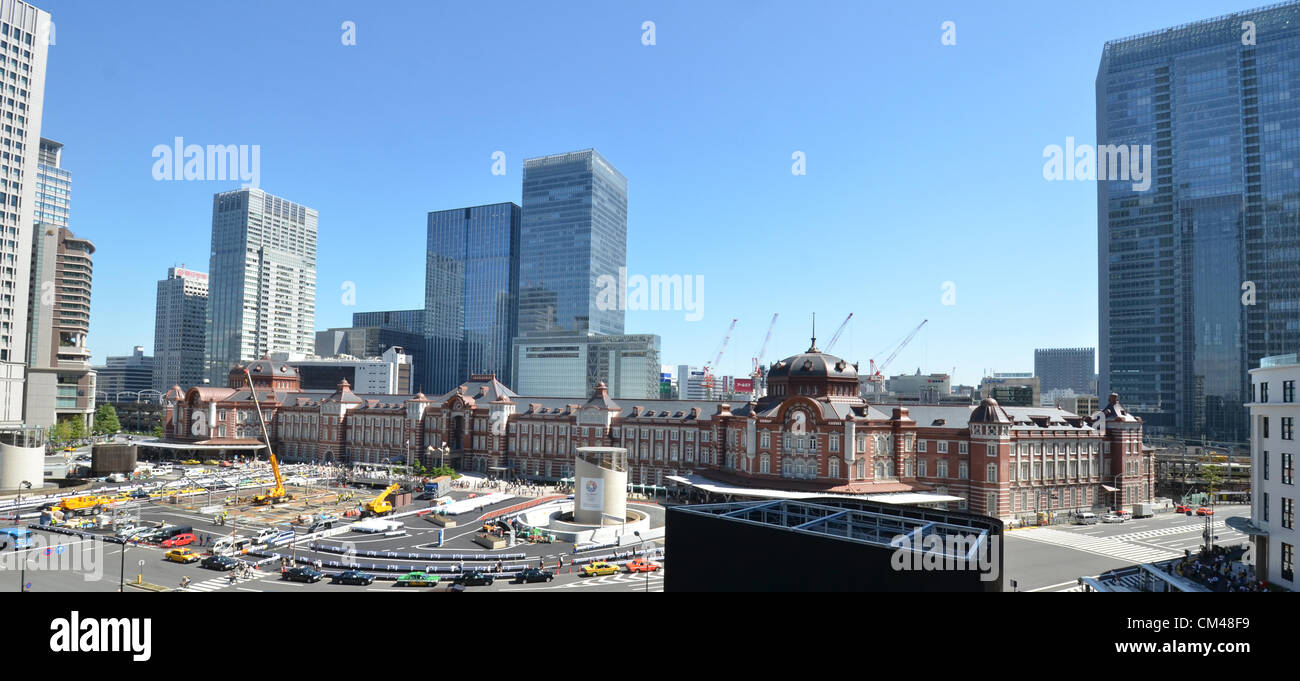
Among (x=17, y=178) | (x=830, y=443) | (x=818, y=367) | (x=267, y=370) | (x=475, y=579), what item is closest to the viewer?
(x=475, y=579)

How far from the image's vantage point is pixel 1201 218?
157250 mm

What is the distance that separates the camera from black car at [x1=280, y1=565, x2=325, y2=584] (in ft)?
170

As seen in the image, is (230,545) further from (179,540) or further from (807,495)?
(807,495)

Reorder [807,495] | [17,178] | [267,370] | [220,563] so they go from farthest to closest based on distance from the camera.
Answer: [267,370], [17,178], [807,495], [220,563]

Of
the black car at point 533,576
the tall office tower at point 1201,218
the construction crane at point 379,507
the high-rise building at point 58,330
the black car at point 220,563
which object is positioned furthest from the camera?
the tall office tower at point 1201,218

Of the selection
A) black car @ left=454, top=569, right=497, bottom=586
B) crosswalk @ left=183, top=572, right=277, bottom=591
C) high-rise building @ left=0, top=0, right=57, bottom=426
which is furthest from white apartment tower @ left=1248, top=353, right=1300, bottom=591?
high-rise building @ left=0, top=0, right=57, bottom=426

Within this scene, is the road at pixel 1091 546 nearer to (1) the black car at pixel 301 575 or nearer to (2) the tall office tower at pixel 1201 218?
(1) the black car at pixel 301 575

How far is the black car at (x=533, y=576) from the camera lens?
5369 centimetres

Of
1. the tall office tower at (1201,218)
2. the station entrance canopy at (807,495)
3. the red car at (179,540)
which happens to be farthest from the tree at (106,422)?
the tall office tower at (1201,218)

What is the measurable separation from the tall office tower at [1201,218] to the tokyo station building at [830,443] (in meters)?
89.6

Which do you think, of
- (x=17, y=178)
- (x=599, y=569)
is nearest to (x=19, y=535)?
(x=599, y=569)

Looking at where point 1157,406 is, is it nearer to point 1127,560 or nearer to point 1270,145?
point 1270,145

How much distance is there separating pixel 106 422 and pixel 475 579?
493 ft

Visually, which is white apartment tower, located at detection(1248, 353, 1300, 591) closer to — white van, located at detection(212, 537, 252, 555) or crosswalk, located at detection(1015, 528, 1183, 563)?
crosswalk, located at detection(1015, 528, 1183, 563)
